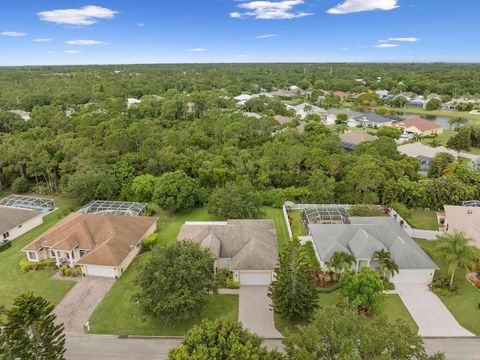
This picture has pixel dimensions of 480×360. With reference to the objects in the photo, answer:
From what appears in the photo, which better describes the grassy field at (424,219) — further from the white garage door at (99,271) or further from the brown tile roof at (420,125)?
the brown tile roof at (420,125)

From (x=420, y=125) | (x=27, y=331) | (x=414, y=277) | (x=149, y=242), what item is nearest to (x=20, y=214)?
(x=149, y=242)

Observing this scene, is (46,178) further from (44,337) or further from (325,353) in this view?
(325,353)

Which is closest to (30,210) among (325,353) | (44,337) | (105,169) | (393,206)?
(105,169)

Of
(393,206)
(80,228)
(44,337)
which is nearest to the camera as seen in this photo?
(44,337)

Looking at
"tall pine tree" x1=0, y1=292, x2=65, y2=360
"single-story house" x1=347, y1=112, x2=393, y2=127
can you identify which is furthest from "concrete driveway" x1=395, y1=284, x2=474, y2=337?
"single-story house" x1=347, y1=112, x2=393, y2=127

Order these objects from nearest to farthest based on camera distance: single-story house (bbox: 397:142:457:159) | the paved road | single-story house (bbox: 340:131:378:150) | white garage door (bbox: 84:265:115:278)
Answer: the paved road → white garage door (bbox: 84:265:115:278) → single-story house (bbox: 397:142:457:159) → single-story house (bbox: 340:131:378:150)

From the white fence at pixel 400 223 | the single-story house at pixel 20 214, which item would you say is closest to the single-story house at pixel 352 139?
the white fence at pixel 400 223

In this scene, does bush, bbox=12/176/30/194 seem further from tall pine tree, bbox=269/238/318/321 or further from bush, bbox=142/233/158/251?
tall pine tree, bbox=269/238/318/321
